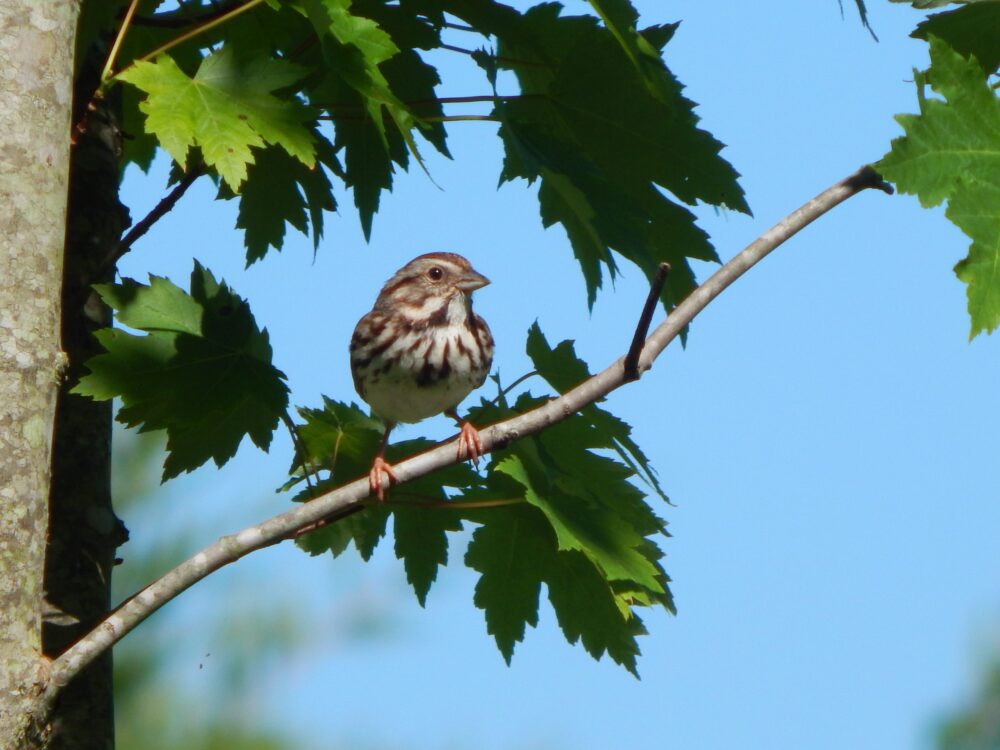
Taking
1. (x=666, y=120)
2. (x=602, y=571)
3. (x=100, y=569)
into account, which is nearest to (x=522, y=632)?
(x=602, y=571)

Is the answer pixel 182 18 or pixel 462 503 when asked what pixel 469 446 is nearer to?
pixel 462 503

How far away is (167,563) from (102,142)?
19.5 ft

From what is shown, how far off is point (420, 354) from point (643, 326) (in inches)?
113

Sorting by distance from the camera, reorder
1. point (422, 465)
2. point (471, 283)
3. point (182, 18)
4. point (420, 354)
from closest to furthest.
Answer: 1. point (422, 465)
2. point (182, 18)
3. point (420, 354)
4. point (471, 283)

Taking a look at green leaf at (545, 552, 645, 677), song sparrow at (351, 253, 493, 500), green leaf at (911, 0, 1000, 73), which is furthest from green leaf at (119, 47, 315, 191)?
song sparrow at (351, 253, 493, 500)

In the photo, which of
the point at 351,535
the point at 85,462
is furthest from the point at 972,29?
the point at 85,462

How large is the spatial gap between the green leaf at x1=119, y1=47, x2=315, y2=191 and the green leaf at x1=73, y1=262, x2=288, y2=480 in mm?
441

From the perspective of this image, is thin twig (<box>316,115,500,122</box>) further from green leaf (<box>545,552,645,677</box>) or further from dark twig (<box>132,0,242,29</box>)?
green leaf (<box>545,552,645,677</box>)

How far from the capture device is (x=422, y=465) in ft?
9.87

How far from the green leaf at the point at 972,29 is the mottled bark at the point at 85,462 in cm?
213

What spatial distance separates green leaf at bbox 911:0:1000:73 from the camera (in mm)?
3332

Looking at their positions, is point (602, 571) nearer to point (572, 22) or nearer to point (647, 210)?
point (647, 210)

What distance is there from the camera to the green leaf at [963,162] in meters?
2.77

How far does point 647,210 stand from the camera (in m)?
3.81
